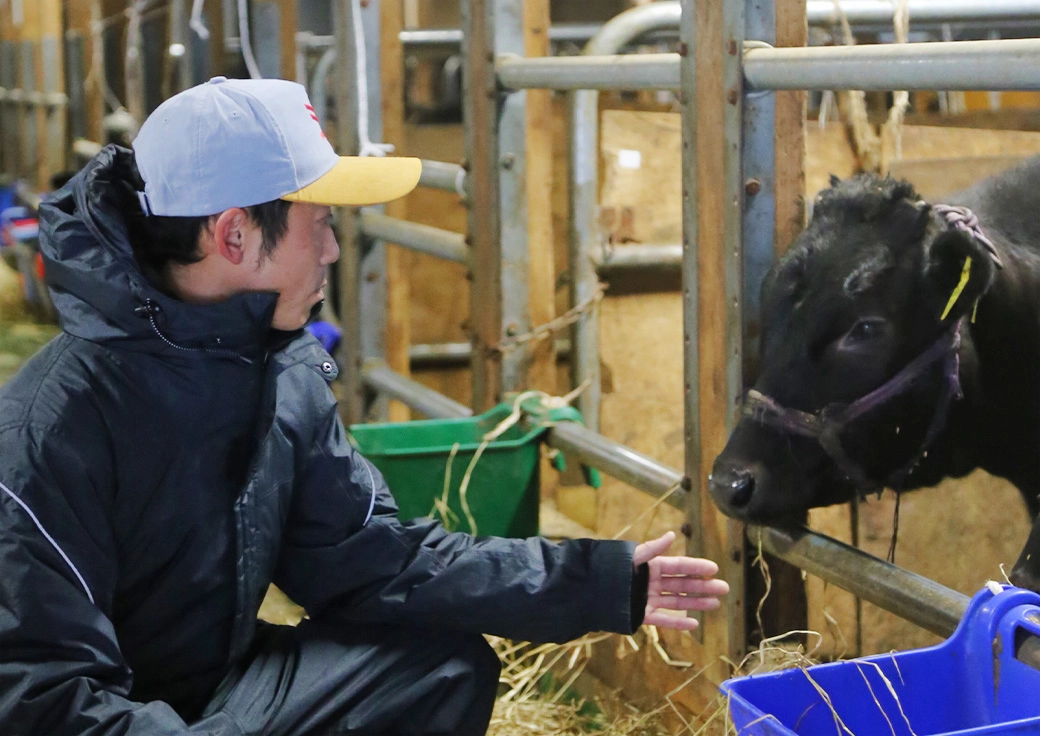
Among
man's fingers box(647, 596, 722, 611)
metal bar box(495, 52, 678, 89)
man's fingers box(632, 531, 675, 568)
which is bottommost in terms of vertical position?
man's fingers box(647, 596, 722, 611)

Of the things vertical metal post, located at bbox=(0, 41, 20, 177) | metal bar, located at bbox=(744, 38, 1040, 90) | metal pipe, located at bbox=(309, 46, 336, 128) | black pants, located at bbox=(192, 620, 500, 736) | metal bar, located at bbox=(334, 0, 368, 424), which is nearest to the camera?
metal bar, located at bbox=(744, 38, 1040, 90)

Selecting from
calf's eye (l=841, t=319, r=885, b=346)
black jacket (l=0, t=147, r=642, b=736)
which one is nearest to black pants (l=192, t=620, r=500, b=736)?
black jacket (l=0, t=147, r=642, b=736)

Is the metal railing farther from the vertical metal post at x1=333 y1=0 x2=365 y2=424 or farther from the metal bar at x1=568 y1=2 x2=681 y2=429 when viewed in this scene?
the vertical metal post at x1=333 y1=0 x2=365 y2=424

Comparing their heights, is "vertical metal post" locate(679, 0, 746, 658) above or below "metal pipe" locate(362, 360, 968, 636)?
above

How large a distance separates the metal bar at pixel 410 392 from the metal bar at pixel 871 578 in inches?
58.2

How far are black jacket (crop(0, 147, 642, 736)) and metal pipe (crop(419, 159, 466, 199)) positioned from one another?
1542mm

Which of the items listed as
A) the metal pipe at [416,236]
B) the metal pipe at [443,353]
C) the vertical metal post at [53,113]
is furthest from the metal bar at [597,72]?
the vertical metal post at [53,113]

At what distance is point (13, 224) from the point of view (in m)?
8.60

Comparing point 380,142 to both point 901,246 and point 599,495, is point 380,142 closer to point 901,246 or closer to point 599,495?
point 599,495

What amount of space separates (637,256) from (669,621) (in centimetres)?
189

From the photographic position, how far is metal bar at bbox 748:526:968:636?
1.99m

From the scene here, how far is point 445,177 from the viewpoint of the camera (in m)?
3.87

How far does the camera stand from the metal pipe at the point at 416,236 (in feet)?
12.3

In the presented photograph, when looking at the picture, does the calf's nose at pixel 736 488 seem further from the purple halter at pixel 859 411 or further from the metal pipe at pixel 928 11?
the metal pipe at pixel 928 11
